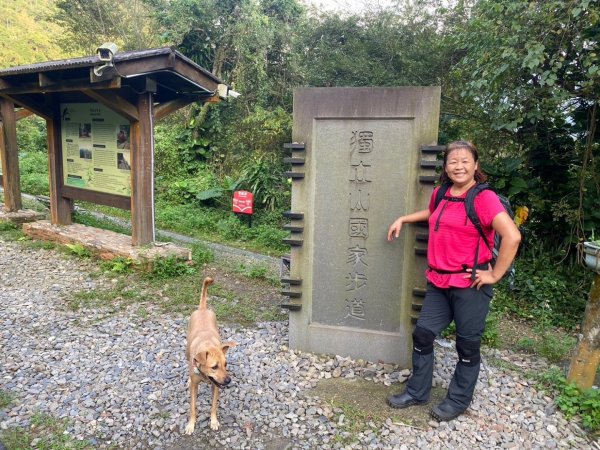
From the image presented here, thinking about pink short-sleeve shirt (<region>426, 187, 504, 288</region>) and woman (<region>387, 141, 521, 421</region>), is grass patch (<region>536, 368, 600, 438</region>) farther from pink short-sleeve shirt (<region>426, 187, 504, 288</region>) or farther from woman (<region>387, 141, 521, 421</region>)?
pink short-sleeve shirt (<region>426, 187, 504, 288</region>)

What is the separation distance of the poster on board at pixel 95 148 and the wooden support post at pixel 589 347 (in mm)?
6276

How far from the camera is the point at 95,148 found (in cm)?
737

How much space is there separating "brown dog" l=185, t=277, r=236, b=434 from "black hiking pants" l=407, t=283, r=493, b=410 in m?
1.42

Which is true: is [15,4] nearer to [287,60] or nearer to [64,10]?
[64,10]

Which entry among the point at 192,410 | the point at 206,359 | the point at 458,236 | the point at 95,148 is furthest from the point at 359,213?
the point at 95,148

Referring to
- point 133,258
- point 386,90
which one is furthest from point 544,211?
point 133,258

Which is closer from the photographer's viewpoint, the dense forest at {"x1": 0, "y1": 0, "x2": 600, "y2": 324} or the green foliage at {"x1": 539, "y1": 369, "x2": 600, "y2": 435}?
the green foliage at {"x1": 539, "y1": 369, "x2": 600, "y2": 435}

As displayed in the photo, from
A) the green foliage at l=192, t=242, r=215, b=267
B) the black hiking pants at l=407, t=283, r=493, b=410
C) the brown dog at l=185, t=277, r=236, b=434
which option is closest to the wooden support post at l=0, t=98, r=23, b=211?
the green foliage at l=192, t=242, r=215, b=267

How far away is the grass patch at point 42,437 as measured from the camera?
2916 millimetres

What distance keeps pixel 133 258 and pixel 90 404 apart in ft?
10.9

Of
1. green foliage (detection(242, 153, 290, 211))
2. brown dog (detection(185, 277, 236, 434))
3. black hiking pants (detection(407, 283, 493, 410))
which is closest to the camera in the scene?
brown dog (detection(185, 277, 236, 434))

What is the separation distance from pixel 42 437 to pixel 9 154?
→ 8.17 metres

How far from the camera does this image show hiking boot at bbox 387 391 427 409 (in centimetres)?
335

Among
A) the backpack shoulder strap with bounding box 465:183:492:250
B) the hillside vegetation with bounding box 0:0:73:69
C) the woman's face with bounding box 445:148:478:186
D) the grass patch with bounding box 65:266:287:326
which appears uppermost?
the hillside vegetation with bounding box 0:0:73:69
